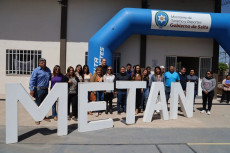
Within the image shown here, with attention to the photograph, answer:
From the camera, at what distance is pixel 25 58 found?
9617 mm

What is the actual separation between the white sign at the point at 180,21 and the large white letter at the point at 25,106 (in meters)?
5.49

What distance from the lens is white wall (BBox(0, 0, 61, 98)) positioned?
943 cm

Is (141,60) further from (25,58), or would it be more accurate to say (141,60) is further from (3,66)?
(3,66)

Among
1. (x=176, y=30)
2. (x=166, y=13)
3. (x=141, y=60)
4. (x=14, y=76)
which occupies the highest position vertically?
(x=166, y=13)

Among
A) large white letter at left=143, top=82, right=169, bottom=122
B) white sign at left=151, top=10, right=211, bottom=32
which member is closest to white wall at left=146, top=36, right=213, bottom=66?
white sign at left=151, top=10, right=211, bottom=32

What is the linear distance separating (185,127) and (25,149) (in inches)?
145

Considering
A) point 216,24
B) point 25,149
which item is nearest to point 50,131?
point 25,149

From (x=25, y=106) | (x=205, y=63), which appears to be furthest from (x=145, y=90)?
(x=205, y=63)

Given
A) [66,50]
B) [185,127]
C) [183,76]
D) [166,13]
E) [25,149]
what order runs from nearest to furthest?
[25,149], [185,127], [183,76], [166,13], [66,50]

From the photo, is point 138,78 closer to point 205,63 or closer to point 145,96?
point 145,96

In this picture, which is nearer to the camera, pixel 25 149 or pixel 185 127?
pixel 25 149

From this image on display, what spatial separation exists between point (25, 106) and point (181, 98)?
4263 mm

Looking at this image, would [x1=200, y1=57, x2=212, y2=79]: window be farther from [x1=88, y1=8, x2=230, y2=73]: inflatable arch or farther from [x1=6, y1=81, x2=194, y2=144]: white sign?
[x1=6, y1=81, x2=194, y2=144]: white sign

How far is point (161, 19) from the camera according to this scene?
822 cm
